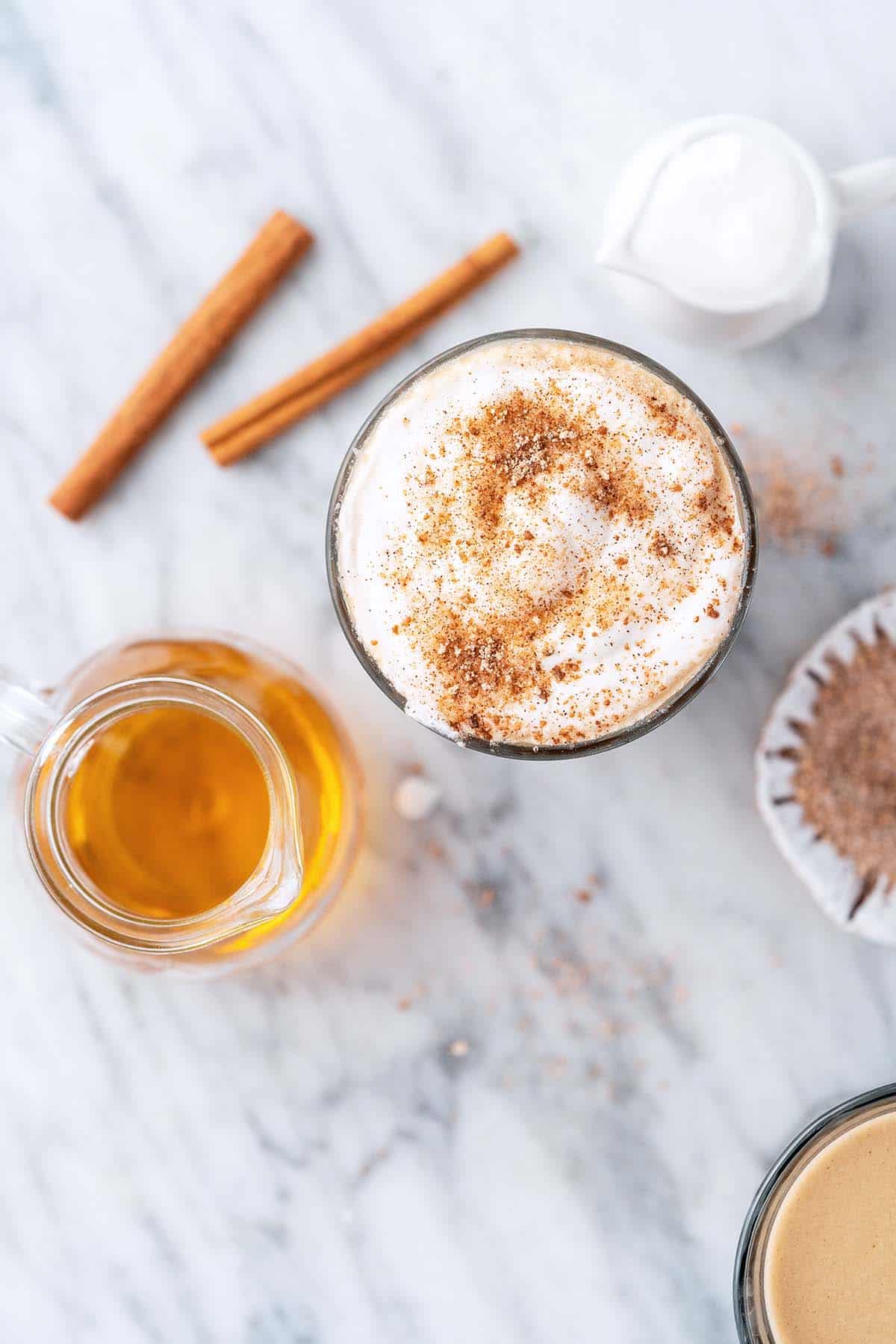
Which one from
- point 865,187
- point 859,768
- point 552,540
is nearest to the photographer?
point 552,540

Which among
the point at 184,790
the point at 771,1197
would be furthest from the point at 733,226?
the point at 771,1197

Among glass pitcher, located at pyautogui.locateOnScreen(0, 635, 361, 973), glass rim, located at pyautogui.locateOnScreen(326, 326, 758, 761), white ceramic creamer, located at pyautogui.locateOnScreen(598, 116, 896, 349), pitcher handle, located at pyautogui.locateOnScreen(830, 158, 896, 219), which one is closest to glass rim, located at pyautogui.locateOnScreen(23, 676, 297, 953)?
glass pitcher, located at pyautogui.locateOnScreen(0, 635, 361, 973)

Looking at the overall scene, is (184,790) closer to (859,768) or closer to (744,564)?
(744,564)

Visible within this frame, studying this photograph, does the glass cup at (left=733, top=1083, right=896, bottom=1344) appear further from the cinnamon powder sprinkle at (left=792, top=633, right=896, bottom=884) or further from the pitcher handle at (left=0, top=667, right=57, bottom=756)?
the pitcher handle at (left=0, top=667, right=57, bottom=756)

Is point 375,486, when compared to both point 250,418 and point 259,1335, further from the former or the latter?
point 259,1335

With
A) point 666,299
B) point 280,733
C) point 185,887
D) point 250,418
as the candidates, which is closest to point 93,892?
point 185,887

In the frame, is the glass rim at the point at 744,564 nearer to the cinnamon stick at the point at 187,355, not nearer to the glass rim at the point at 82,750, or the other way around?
the glass rim at the point at 82,750
